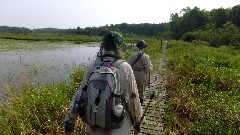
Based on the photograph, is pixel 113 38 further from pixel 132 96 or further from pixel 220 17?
pixel 220 17

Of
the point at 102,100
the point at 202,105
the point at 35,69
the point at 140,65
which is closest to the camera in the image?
the point at 102,100

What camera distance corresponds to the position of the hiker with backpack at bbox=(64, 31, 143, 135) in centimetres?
233

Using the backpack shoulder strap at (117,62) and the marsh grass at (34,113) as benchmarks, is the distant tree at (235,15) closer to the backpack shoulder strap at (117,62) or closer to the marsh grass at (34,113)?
the marsh grass at (34,113)

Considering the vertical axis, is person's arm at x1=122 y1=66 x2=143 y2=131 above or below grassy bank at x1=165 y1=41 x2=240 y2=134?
above

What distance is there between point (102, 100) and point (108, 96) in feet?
0.21

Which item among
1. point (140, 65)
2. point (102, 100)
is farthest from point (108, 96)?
point (140, 65)

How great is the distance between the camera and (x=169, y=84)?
9.20 metres

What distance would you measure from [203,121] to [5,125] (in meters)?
3.86

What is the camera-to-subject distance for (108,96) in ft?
7.63

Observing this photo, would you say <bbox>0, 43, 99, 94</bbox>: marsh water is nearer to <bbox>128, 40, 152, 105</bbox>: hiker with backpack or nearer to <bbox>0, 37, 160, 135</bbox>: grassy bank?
<bbox>0, 37, 160, 135</bbox>: grassy bank

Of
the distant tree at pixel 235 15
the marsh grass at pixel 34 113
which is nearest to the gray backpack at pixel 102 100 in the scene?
the marsh grass at pixel 34 113

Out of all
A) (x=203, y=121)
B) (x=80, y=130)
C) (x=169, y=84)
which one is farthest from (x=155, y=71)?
(x=80, y=130)

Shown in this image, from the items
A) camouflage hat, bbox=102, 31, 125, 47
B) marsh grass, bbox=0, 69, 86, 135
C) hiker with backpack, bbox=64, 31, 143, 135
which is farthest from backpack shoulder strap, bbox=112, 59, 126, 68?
marsh grass, bbox=0, 69, 86, 135

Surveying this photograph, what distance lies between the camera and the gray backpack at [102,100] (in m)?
2.32
